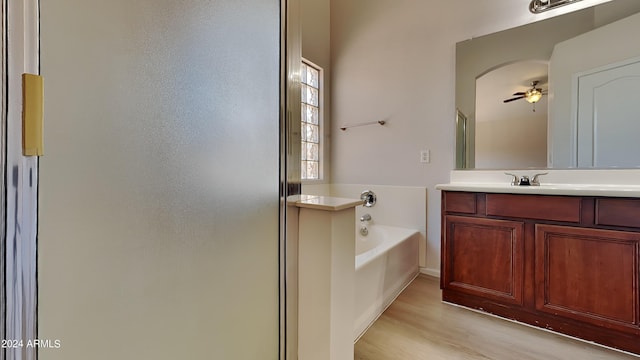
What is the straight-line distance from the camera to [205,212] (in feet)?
2.50

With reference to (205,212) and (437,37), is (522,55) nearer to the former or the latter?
(437,37)

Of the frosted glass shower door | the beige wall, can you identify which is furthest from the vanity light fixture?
the frosted glass shower door

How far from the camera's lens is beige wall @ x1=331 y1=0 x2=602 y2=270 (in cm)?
220

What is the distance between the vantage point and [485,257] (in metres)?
1.62

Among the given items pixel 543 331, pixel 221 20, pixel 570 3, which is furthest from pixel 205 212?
pixel 570 3

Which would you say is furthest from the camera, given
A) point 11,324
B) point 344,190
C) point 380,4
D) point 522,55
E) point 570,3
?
point 344,190

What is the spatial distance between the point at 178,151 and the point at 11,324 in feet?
1.47

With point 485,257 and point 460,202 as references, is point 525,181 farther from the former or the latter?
point 485,257

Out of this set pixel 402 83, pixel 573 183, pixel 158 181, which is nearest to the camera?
pixel 158 181

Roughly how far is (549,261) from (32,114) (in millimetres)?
2100

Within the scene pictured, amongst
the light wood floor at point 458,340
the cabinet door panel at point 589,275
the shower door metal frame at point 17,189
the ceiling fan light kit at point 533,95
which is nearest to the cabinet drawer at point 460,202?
the cabinet door panel at point 589,275

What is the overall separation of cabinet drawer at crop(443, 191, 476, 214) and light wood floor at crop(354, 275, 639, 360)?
0.65 m

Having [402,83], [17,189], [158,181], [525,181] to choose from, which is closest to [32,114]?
[17,189]

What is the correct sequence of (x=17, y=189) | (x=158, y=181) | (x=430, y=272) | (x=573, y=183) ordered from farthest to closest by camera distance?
(x=430, y=272) < (x=573, y=183) < (x=158, y=181) < (x=17, y=189)
